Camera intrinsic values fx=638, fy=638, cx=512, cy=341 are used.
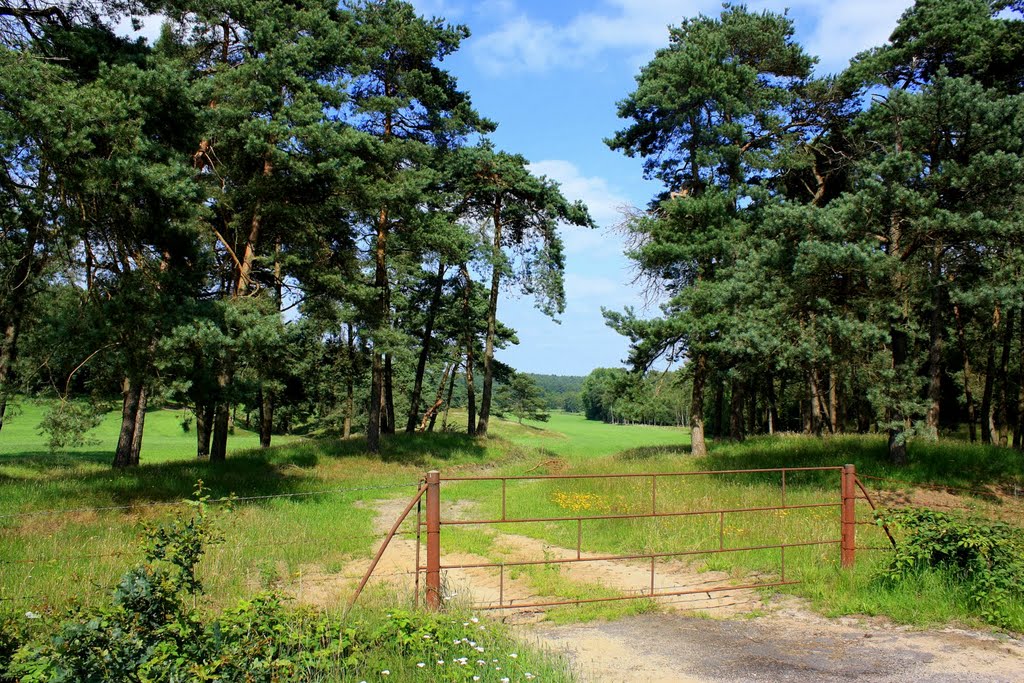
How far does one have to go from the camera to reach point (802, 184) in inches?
1057

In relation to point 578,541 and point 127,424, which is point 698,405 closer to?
point 578,541

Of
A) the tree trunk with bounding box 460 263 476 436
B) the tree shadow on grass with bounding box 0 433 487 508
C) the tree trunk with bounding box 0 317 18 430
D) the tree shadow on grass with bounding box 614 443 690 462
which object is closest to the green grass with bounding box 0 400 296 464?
the tree trunk with bounding box 0 317 18 430

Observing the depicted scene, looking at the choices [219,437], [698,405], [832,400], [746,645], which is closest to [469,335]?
[698,405]

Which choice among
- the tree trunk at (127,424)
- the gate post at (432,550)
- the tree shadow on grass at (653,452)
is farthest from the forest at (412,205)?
the gate post at (432,550)

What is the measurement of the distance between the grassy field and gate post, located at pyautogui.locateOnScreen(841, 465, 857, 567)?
10.6 inches

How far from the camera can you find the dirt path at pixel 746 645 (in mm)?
5617

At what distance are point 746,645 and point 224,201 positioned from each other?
17.0 meters

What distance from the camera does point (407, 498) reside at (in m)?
18.0

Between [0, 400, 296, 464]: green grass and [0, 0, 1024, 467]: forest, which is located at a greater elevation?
[0, 0, 1024, 467]: forest

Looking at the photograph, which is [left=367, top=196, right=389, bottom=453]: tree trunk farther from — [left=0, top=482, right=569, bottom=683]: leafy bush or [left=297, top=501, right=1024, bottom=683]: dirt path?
[left=0, top=482, right=569, bottom=683]: leafy bush

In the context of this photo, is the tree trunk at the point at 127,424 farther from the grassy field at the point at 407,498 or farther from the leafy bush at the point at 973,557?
the leafy bush at the point at 973,557

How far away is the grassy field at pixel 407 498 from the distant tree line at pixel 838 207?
260 cm

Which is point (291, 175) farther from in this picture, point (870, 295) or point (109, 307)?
point (870, 295)

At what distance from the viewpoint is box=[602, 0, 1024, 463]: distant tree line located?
14.7 metres
